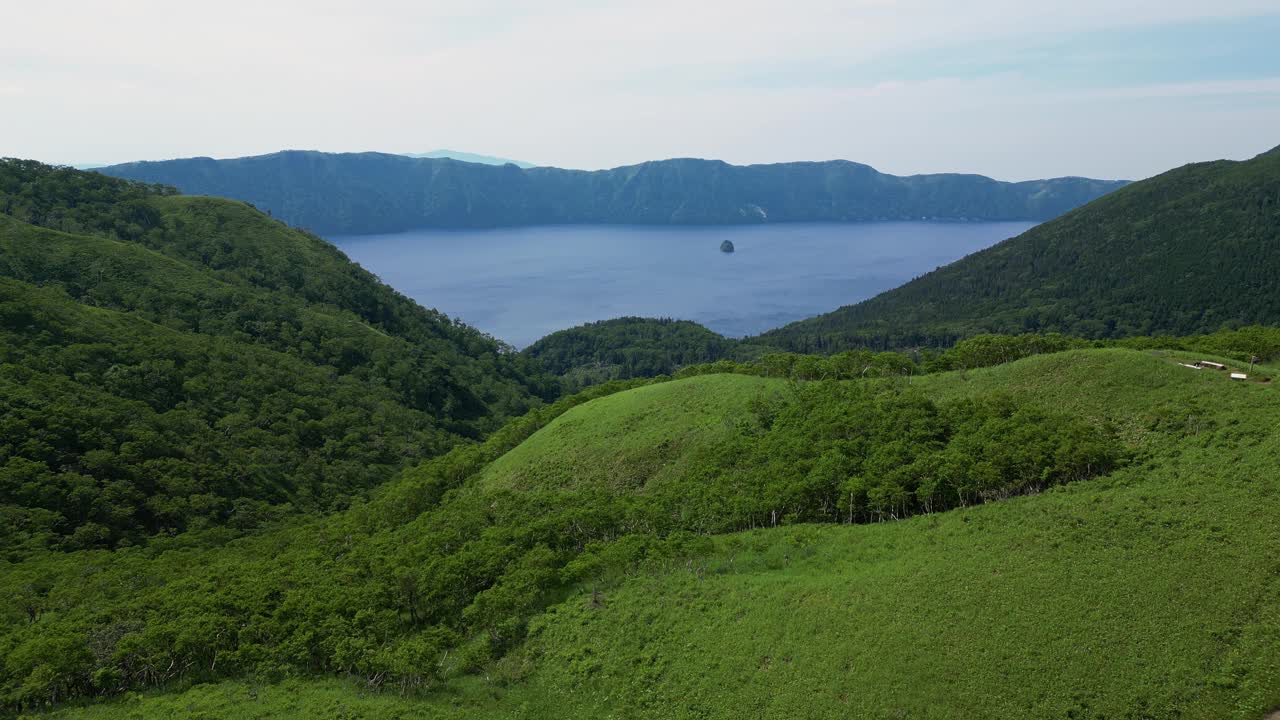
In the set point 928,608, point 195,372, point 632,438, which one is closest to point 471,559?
point 632,438

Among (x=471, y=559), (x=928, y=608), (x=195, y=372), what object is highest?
(x=928, y=608)

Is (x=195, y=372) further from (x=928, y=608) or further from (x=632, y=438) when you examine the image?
(x=928, y=608)

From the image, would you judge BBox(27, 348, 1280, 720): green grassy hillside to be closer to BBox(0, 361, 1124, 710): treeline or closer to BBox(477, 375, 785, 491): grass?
BBox(0, 361, 1124, 710): treeline

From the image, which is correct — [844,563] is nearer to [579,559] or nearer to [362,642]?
[579,559]

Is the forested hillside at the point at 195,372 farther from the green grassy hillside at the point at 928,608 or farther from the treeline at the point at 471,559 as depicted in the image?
the green grassy hillside at the point at 928,608

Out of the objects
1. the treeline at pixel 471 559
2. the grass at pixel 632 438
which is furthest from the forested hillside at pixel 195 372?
the grass at pixel 632 438

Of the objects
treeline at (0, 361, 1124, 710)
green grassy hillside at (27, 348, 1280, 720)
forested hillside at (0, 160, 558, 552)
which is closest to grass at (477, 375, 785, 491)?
treeline at (0, 361, 1124, 710)
